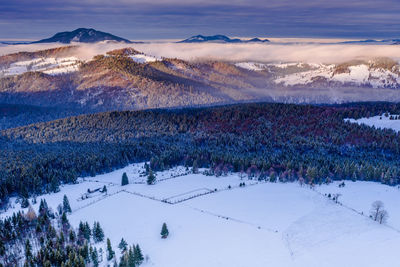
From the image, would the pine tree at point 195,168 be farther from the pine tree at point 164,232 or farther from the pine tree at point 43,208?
the pine tree at point 43,208

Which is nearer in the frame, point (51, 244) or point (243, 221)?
point (51, 244)

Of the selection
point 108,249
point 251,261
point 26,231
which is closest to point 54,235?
point 26,231

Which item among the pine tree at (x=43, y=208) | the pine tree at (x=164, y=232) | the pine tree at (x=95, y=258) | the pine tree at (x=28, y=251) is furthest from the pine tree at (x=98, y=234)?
the pine tree at (x=43, y=208)

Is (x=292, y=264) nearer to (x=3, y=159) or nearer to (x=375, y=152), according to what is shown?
(x=375, y=152)

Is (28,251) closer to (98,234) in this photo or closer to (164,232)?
(98,234)

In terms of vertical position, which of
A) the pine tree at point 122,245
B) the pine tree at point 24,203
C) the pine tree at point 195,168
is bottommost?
the pine tree at point 24,203

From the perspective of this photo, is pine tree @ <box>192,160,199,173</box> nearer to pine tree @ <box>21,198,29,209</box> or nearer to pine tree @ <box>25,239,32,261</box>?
pine tree @ <box>21,198,29,209</box>

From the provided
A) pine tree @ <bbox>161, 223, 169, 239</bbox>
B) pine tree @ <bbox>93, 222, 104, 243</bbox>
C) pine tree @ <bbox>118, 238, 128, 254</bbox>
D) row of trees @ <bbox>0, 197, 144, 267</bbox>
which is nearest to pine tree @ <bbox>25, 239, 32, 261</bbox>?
row of trees @ <bbox>0, 197, 144, 267</bbox>

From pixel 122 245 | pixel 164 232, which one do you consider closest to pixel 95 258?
pixel 122 245
